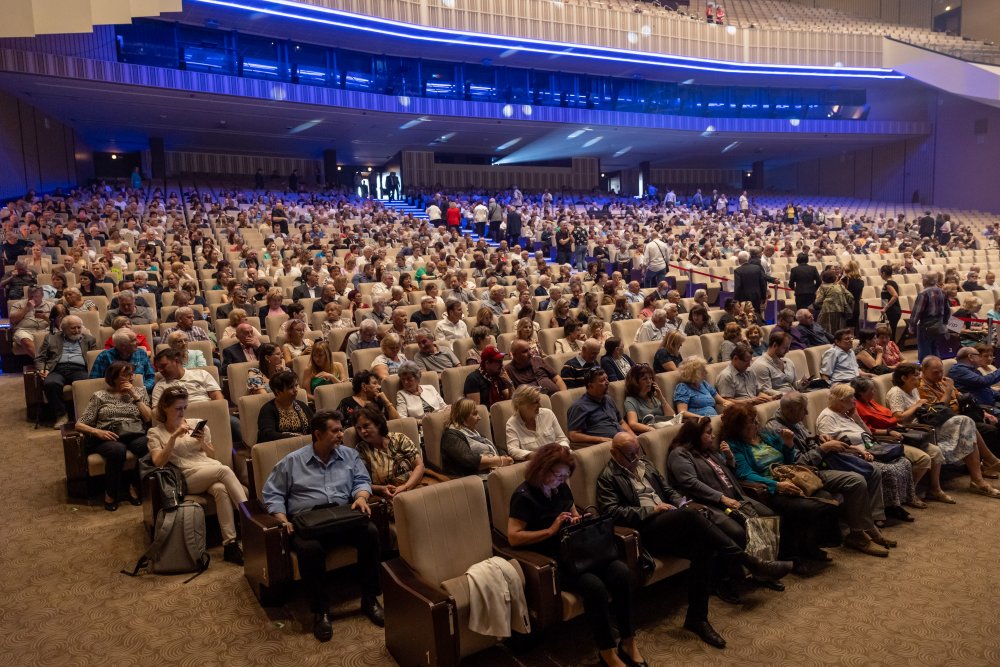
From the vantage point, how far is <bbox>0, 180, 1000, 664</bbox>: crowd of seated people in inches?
141

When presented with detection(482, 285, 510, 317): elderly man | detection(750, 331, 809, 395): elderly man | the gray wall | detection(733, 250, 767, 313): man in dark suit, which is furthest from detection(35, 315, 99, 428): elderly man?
the gray wall

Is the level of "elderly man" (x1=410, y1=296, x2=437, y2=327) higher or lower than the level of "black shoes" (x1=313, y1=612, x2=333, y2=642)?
higher

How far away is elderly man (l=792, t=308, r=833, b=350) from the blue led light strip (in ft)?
41.8

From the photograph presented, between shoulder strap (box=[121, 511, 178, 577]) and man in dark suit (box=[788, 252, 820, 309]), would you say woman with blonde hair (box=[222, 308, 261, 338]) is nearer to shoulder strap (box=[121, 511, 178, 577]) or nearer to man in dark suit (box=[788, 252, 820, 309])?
shoulder strap (box=[121, 511, 178, 577])

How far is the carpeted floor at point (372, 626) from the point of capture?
120 inches

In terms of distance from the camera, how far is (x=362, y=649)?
311 centimetres

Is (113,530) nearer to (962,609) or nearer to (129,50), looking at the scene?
(962,609)

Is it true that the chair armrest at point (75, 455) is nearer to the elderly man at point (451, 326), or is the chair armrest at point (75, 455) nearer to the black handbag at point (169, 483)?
the black handbag at point (169, 483)

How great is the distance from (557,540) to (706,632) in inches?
29.8

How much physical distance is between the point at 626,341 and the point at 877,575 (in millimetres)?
3632

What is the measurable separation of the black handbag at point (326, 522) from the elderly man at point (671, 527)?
1.15 m

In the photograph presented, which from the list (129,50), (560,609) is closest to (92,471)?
(560,609)

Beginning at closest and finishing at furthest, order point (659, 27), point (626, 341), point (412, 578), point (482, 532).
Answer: point (412, 578)
point (482, 532)
point (626, 341)
point (659, 27)

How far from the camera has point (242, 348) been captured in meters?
5.80
